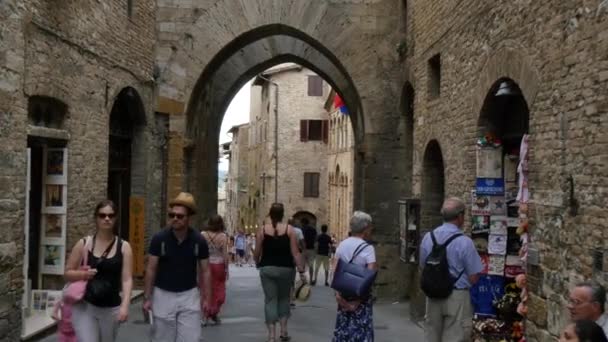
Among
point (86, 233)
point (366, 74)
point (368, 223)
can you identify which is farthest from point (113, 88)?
point (368, 223)

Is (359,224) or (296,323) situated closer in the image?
(359,224)

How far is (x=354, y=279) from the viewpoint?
19.9ft

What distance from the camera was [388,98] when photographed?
560 inches

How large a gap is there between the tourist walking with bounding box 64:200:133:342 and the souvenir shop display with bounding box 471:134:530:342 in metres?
3.93

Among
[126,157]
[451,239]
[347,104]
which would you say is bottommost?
[451,239]

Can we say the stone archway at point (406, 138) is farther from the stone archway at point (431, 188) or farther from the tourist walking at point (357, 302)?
the tourist walking at point (357, 302)

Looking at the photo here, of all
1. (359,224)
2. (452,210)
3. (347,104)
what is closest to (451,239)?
(452,210)

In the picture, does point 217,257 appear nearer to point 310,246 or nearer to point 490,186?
point 490,186

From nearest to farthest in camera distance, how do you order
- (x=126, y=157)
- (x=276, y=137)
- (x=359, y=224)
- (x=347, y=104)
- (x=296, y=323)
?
(x=359, y=224) < (x=296, y=323) < (x=126, y=157) < (x=347, y=104) < (x=276, y=137)

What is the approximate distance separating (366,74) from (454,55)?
180 inches

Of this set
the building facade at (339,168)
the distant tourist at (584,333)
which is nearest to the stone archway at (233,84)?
the distant tourist at (584,333)

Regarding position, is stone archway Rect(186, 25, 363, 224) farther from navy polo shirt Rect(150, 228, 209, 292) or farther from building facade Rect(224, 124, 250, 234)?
building facade Rect(224, 124, 250, 234)

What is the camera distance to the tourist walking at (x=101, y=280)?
5.32 meters

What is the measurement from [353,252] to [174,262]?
53.5 inches
